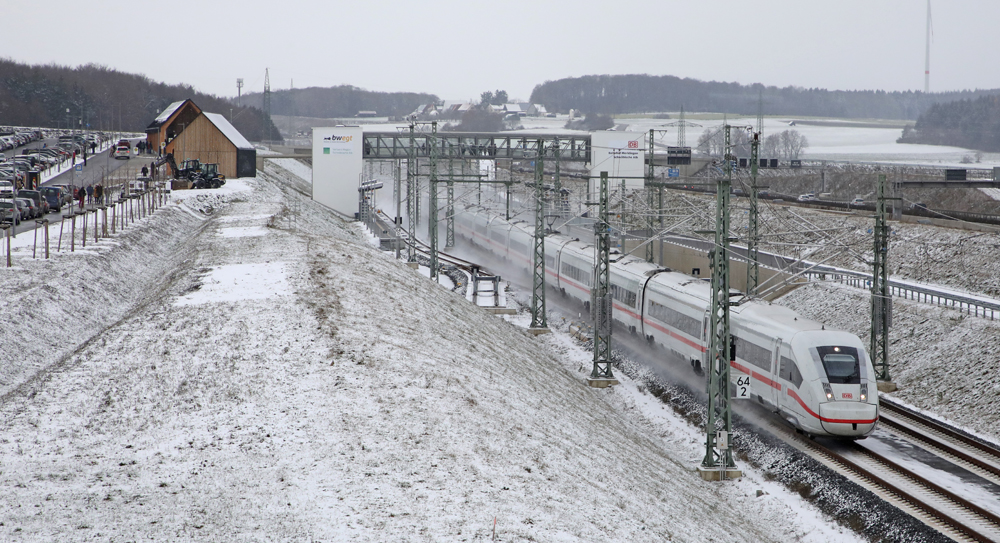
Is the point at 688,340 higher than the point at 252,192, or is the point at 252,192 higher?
the point at 252,192

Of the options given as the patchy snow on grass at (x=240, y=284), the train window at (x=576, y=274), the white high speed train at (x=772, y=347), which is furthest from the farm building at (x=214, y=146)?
the white high speed train at (x=772, y=347)

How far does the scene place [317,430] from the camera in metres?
16.2

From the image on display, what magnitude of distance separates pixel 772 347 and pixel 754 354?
142cm

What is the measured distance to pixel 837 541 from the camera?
18.1m

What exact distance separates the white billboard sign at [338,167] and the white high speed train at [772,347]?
43.4m

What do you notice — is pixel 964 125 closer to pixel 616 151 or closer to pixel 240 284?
pixel 616 151

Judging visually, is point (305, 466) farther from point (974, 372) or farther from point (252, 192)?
point (252, 192)

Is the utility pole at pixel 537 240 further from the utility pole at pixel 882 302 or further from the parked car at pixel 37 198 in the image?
the parked car at pixel 37 198

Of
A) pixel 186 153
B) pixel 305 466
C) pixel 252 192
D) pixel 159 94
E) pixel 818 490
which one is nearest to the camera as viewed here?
pixel 305 466

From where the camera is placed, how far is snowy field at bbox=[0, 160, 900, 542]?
13133 millimetres

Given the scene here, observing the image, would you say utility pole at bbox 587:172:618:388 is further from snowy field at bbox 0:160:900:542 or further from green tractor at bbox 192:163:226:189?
green tractor at bbox 192:163:226:189

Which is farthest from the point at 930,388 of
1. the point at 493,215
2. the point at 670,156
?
the point at 670,156

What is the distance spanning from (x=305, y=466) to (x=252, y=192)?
52102 millimetres

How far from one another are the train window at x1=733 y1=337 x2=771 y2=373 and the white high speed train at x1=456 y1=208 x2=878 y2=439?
0.10ft
